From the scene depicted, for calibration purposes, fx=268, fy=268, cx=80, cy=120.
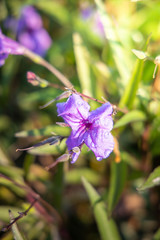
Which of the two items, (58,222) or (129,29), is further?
(129,29)

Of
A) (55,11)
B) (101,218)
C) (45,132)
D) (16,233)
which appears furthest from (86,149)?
(55,11)

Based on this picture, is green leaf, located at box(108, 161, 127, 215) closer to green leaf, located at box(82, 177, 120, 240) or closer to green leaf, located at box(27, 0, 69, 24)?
green leaf, located at box(82, 177, 120, 240)

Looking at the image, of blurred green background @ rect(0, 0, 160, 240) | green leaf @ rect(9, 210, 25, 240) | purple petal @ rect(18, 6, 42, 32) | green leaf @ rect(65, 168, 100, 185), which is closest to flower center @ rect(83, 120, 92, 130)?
blurred green background @ rect(0, 0, 160, 240)

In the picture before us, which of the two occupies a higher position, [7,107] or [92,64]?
[7,107]

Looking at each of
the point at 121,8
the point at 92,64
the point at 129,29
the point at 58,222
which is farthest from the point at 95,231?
the point at 121,8

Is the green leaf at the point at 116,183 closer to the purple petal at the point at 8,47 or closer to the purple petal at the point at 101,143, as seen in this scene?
the purple petal at the point at 101,143

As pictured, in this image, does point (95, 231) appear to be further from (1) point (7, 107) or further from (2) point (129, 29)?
(2) point (129, 29)

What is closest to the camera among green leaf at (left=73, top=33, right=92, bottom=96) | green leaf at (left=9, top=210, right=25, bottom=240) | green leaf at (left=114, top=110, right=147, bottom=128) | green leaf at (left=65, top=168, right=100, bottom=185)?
green leaf at (left=9, top=210, right=25, bottom=240)

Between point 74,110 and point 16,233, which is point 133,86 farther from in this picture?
point 16,233
